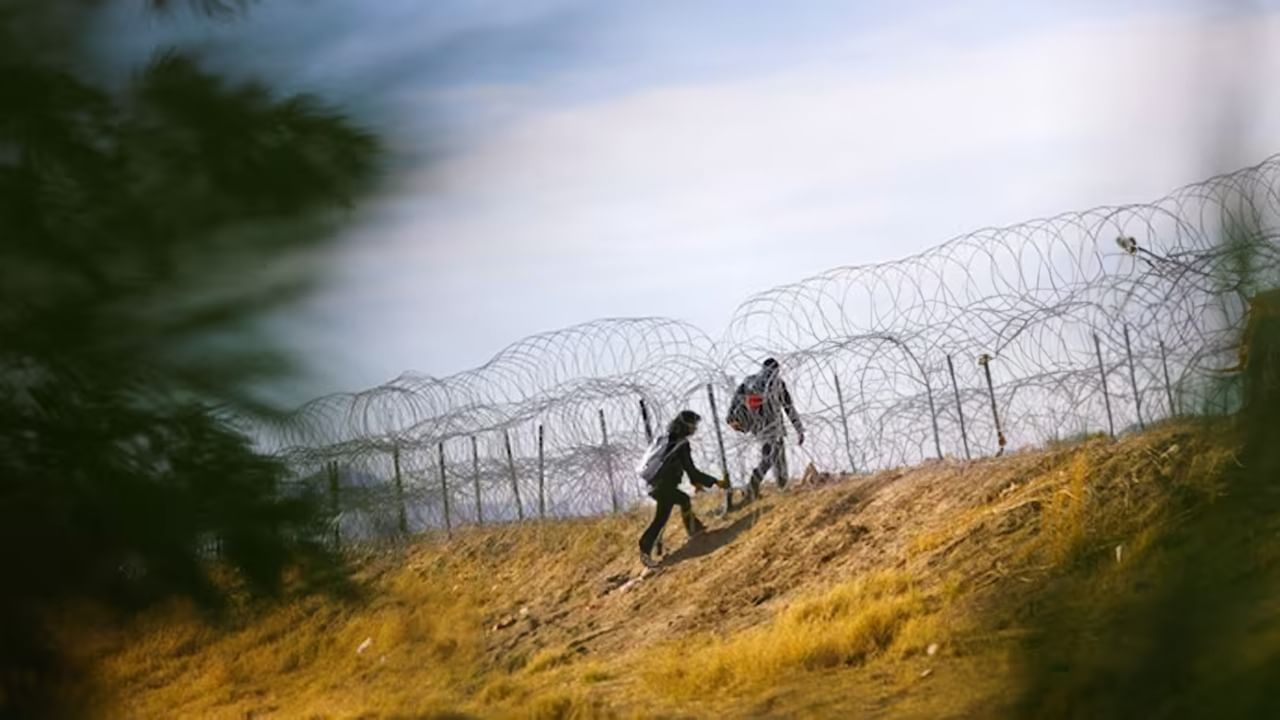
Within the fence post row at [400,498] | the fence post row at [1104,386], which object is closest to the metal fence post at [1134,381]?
the fence post row at [1104,386]

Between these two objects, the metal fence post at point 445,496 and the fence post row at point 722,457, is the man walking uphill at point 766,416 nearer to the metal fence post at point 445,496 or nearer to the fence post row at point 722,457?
the fence post row at point 722,457

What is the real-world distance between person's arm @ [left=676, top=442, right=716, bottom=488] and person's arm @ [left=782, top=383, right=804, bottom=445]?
1.01 meters

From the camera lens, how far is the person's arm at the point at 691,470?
11078 mm

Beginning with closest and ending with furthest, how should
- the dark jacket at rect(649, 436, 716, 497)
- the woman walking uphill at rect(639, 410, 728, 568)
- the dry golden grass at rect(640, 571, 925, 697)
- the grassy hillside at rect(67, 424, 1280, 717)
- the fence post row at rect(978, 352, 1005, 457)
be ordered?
the grassy hillside at rect(67, 424, 1280, 717) < the dry golden grass at rect(640, 571, 925, 697) < the fence post row at rect(978, 352, 1005, 457) < the woman walking uphill at rect(639, 410, 728, 568) < the dark jacket at rect(649, 436, 716, 497)

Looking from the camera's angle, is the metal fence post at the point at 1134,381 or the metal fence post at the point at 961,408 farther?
the metal fence post at the point at 961,408

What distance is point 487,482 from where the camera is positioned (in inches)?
159

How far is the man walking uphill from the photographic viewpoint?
10344 mm

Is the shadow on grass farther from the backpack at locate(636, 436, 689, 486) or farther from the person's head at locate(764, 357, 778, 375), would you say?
the person's head at locate(764, 357, 778, 375)

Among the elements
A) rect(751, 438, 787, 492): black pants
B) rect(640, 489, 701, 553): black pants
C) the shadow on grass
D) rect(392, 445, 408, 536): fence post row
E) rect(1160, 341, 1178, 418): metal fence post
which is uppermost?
rect(392, 445, 408, 536): fence post row

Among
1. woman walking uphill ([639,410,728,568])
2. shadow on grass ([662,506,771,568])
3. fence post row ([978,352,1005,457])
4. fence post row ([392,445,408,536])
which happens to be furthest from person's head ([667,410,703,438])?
fence post row ([392,445,408,536])

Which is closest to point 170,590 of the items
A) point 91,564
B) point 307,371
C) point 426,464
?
point 91,564

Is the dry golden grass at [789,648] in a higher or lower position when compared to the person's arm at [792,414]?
lower

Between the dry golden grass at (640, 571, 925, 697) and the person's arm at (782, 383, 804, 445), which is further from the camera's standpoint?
the person's arm at (782, 383, 804, 445)

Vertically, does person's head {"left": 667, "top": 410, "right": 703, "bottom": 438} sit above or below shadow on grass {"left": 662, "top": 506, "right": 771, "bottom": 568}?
above
